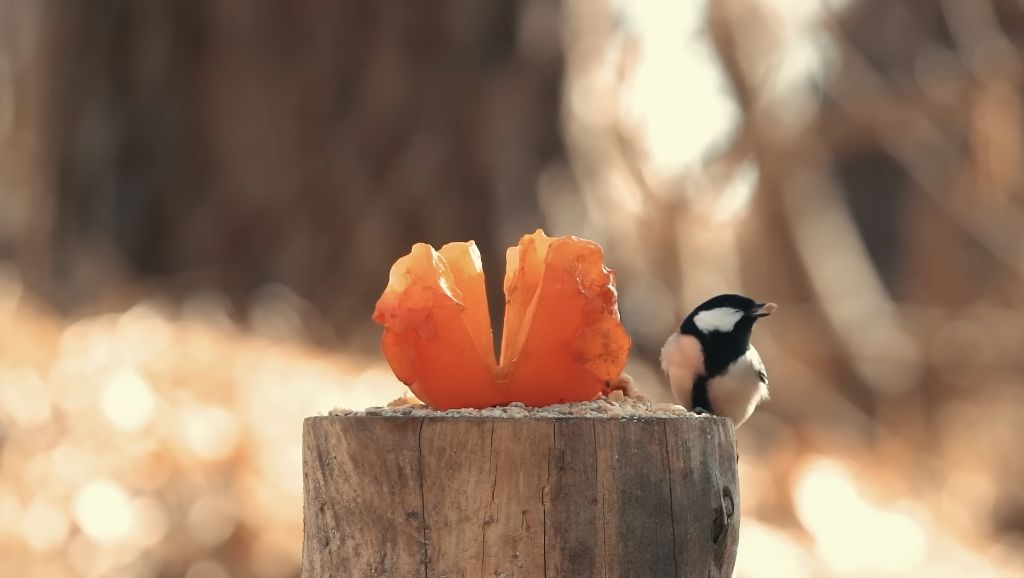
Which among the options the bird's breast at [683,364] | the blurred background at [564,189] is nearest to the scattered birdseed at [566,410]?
the bird's breast at [683,364]

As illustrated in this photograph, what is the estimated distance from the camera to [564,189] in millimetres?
5980

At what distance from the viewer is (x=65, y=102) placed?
5.91 metres

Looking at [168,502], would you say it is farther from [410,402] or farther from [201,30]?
[201,30]

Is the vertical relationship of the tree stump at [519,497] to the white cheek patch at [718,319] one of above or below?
below

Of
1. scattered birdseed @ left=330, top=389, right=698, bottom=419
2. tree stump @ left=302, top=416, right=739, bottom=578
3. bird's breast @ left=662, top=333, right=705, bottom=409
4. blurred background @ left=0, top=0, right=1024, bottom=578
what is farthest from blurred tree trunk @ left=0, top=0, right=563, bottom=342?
tree stump @ left=302, top=416, right=739, bottom=578

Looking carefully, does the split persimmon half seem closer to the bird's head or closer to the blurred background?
the bird's head

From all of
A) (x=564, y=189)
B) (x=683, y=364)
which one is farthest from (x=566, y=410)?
(x=564, y=189)

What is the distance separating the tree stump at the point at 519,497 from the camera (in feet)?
5.10

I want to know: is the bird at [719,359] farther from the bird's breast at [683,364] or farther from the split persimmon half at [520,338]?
the split persimmon half at [520,338]

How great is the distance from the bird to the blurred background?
297 centimetres

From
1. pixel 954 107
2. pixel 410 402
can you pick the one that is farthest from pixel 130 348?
pixel 954 107

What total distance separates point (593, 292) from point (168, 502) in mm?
2630

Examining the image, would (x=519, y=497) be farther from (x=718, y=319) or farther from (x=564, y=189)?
(x=564, y=189)

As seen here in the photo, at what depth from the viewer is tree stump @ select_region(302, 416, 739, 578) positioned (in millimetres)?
1556
